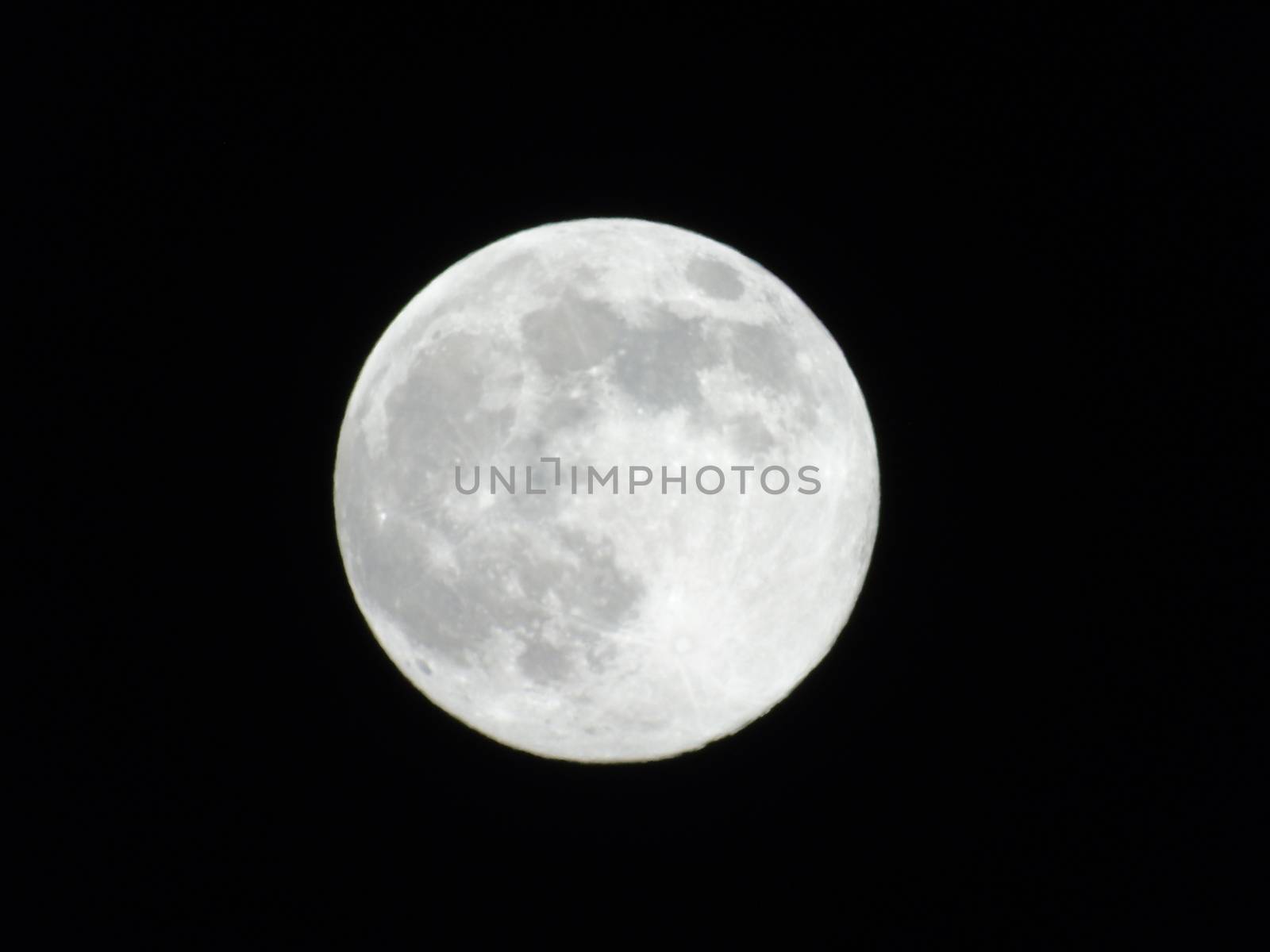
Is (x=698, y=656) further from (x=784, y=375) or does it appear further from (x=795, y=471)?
(x=784, y=375)

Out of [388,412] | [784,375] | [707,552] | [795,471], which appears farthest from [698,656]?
[388,412]

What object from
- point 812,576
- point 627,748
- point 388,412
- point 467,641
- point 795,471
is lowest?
point 627,748

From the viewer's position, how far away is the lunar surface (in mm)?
3279

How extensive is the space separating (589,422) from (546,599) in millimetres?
606

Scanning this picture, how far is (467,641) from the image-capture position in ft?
11.6

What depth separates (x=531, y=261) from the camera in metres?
3.71

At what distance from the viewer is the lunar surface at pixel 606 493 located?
3279mm

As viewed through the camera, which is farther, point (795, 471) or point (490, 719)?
point (490, 719)

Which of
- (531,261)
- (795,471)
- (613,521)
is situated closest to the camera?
(613,521)

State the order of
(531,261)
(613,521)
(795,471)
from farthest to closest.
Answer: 1. (531,261)
2. (795,471)
3. (613,521)

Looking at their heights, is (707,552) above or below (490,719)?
above

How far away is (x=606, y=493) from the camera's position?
3.24 metres

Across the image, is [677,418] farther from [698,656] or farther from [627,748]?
[627,748]

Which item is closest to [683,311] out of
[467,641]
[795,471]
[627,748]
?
[795,471]
